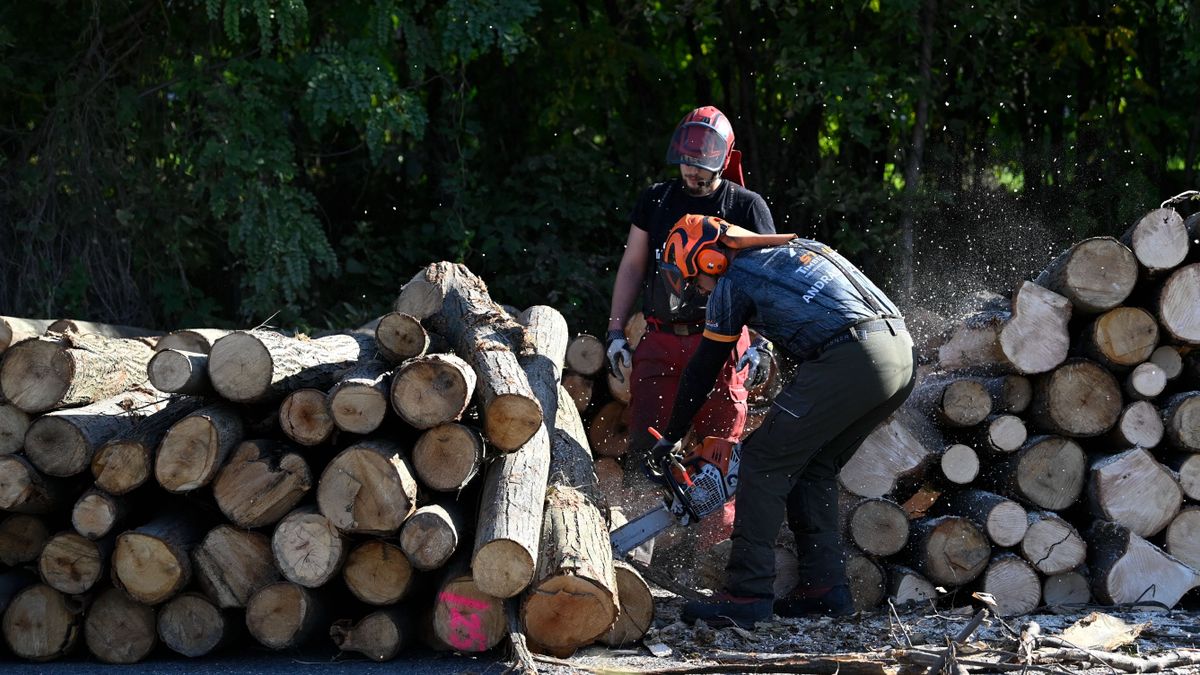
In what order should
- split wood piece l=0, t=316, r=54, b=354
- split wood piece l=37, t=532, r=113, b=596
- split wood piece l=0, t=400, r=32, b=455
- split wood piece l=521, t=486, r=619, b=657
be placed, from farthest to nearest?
1. split wood piece l=0, t=316, r=54, b=354
2. split wood piece l=0, t=400, r=32, b=455
3. split wood piece l=37, t=532, r=113, b=596
4. split wood piece l=521, t=486, r=619, b=657

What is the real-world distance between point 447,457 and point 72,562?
1472 mm

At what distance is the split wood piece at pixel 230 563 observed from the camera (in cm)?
462

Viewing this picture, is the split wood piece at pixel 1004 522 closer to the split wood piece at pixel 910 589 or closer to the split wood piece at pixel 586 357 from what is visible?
the split wood piece at pixel 910 589

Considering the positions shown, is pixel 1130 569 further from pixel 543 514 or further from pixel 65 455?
pixel 65 455

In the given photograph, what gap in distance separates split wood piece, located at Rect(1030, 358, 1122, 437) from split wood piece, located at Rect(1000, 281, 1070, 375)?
3.0 inches

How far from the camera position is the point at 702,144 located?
5586mm

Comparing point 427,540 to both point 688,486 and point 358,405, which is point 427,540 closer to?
point 358,405

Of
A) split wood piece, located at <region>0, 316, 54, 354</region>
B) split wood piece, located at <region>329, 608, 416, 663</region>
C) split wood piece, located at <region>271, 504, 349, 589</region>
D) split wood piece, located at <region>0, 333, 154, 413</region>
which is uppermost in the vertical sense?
split wood piece, located at <region>0, 316, 54, 354</region>

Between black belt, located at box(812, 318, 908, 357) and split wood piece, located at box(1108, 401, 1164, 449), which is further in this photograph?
split wood piece, located at box(1108, 401, 1164, 449)

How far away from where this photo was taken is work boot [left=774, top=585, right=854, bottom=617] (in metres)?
5.28

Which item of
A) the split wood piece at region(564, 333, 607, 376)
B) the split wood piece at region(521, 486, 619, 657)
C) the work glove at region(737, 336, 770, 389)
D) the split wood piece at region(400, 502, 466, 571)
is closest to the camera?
the split wood piece at region(521, 486, 619, 657)

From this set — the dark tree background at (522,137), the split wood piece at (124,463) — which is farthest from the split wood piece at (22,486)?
the dark tree background at (522,137)

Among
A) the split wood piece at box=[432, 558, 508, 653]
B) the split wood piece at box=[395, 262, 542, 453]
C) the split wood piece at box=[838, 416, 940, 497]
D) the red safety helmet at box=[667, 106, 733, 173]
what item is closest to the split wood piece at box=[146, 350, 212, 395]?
the split wood piece at box=[395, 262, 542, 453]

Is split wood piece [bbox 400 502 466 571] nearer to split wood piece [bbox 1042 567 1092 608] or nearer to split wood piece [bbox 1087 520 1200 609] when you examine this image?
split wood piece [bbox 1042 567 1092 608]
